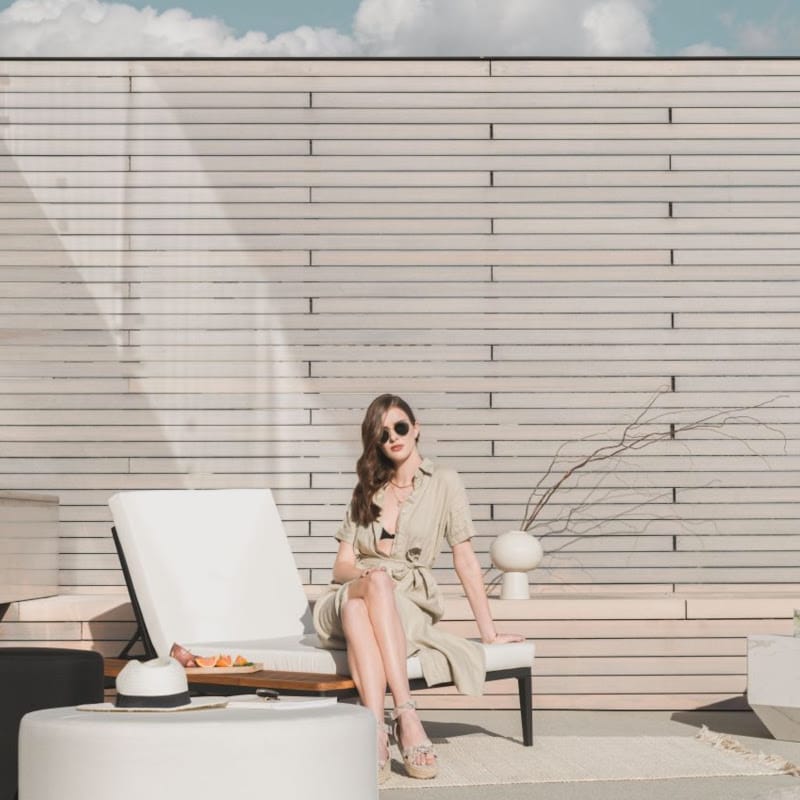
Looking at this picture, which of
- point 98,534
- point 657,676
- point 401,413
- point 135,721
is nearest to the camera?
point 135,721

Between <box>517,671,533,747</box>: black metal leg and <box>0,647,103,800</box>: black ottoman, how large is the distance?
1660mm

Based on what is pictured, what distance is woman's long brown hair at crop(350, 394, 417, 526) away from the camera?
5.07 meters

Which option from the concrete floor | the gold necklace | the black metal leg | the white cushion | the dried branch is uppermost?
the dried branch

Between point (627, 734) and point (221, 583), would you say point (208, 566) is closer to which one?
point (221, 583)

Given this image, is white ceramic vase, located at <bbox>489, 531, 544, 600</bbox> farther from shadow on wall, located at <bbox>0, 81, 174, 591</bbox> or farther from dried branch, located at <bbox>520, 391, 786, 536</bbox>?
shadow on wall, located at <bbox>0, 81, 174, 591</bbox>

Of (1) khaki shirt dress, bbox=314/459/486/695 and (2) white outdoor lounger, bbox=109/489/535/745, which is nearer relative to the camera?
(1) khaki shirt dress, bbox=314/459/486/695

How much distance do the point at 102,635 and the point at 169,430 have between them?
1.28 m

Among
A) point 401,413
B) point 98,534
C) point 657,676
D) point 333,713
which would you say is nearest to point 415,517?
point 401,413

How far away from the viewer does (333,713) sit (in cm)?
303

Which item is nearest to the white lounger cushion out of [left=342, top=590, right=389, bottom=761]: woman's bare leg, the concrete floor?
[left=342, top=590, right=389, bottom=761]: woman's bare leg

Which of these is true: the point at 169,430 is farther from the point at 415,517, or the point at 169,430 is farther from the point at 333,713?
the point at 333,713

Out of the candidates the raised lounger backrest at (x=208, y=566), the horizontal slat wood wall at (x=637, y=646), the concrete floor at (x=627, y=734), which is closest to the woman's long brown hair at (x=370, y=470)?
the raised lounger backrest at (x=208, y=566)

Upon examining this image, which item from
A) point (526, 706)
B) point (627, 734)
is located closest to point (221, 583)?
point (526, 706)

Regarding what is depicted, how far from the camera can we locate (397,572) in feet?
16.6
